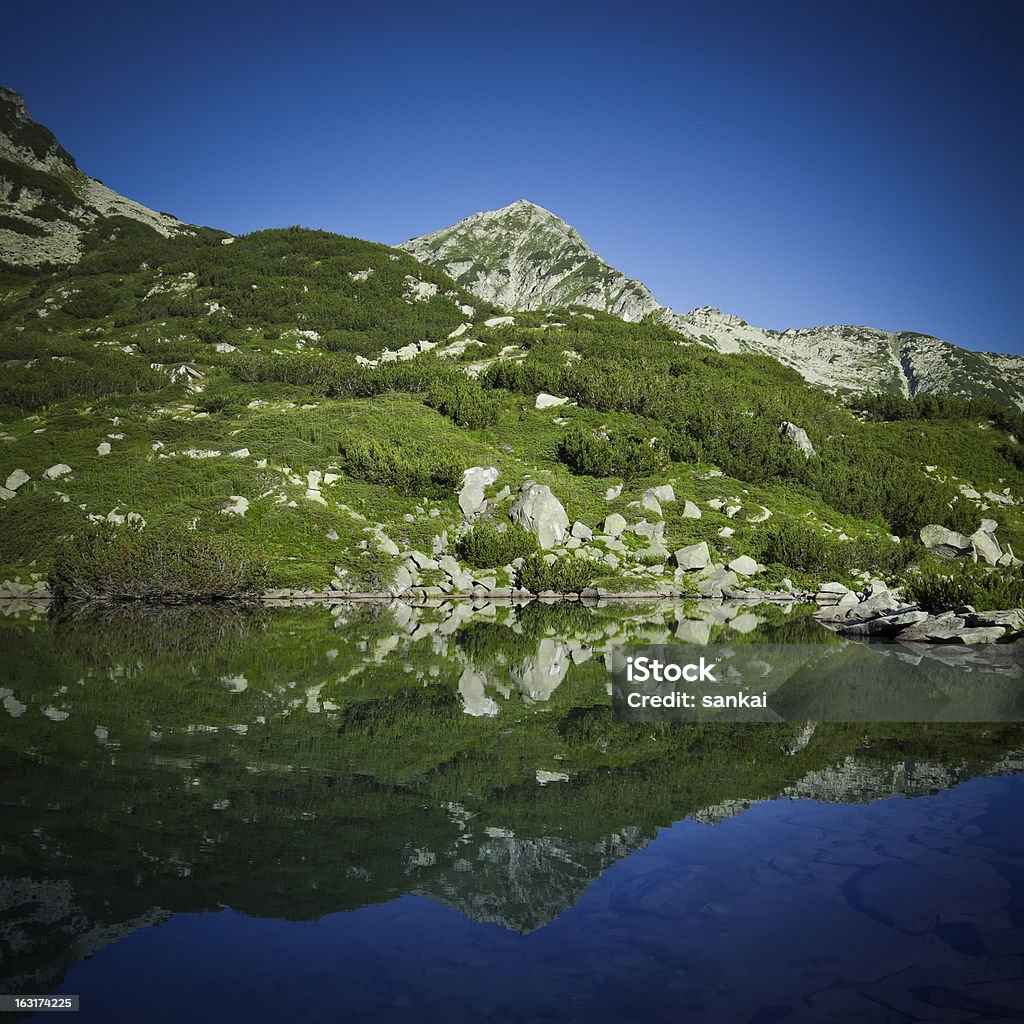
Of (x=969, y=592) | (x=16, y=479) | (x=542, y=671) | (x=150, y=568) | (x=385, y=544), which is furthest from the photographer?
(x=16, y=479)

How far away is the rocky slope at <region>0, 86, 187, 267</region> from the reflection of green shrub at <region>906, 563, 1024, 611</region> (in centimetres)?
9558

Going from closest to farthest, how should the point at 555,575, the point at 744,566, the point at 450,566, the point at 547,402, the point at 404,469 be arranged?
1. the point at 555,575
2. the point at 450,566
3. the point at 744,566
4. the point at 404,469
5. the point at 547,402

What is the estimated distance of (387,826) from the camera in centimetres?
744

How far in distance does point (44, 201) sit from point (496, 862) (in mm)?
117441

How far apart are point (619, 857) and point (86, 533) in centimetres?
2963

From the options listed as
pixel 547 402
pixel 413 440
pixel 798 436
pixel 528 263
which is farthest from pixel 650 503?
pixel 528 263

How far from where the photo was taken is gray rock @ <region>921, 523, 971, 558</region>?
38719 mm

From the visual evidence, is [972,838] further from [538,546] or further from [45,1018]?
[538,546]

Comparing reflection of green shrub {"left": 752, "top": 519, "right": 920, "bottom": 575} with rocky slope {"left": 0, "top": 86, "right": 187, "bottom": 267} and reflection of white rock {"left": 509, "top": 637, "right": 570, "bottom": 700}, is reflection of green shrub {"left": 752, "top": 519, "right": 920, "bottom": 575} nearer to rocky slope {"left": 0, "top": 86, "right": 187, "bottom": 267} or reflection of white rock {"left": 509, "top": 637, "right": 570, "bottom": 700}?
reflection of white rock {"left": 509, "top": 637, "right": 570, "bottom": 700}

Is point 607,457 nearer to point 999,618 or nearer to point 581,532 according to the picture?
point 581,532

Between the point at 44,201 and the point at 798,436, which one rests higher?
the point at 44,201

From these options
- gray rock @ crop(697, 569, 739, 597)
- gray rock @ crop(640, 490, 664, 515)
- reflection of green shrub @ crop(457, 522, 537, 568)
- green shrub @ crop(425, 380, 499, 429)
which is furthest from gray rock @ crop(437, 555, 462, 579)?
green shrub @ crop(425, 380, 499, 429)

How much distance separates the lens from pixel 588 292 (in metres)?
127

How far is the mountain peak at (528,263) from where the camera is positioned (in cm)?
12488
